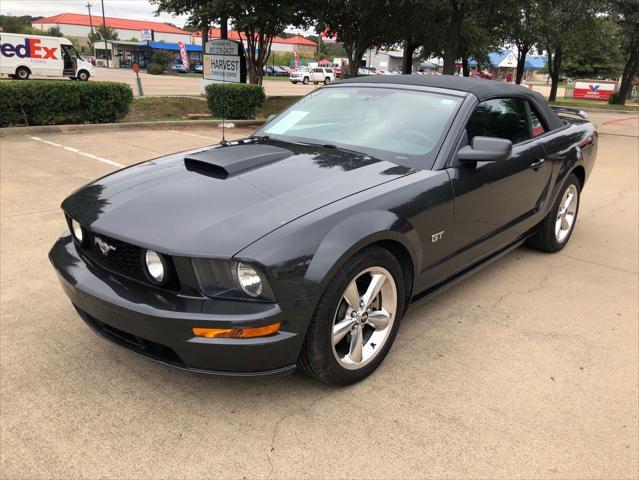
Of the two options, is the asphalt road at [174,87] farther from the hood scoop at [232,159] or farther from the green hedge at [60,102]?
the hood scoop at [232,159]

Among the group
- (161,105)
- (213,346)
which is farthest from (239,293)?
(161,105)

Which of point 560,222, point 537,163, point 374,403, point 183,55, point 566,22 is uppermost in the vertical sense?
point 183,55

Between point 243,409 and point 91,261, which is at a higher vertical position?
point 91,261

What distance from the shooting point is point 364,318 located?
8.82 feet

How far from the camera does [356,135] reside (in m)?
3.44

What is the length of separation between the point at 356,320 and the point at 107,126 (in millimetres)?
10345

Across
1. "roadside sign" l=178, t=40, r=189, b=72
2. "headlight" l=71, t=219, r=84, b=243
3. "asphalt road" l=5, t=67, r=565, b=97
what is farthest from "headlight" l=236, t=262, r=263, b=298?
"roadside sign" l=178, t=40, r=189, b=72

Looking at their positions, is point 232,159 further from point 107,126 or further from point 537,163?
point 107,126

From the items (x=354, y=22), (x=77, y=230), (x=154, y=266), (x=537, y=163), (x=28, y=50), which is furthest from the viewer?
(x=28, y=50)

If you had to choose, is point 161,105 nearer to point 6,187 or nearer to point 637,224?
point 6,187

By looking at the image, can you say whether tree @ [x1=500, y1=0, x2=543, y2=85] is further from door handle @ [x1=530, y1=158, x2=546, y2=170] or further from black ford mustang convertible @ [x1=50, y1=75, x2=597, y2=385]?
black ford mustang convertible @ [x1=50, y1=75, x2=597, y2=385]

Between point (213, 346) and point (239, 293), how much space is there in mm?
243

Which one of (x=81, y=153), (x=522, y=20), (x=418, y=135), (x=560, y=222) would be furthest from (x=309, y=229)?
(x=522, y=20)

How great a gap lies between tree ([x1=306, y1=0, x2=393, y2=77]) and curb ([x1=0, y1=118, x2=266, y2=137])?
6.45 m
